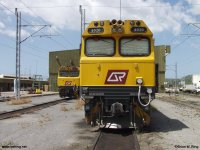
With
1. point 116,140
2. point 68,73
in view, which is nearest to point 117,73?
point 116,140

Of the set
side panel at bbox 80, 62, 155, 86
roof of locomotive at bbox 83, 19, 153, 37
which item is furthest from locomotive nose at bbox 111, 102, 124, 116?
roof of locomotive at bbox 83, 19, 153, 37

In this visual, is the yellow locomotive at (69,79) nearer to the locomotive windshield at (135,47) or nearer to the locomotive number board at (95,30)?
the locomotive number board at (95,30)

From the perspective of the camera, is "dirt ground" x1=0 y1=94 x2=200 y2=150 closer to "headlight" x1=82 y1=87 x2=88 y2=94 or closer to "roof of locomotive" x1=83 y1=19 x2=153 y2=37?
"headlight" x1=82 y1=87 x2=88 y2=94

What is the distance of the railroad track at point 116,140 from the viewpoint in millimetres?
10617

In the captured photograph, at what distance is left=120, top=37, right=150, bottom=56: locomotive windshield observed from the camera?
13.3 metres

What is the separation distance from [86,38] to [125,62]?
1.68 metres

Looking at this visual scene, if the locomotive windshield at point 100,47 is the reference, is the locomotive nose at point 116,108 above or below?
below

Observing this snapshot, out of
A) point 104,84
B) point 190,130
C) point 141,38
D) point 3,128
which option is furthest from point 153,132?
point 3,128

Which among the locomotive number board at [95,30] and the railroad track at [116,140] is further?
the locomotive number board at [95,30]

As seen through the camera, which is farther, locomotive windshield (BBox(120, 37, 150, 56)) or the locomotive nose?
locomotive windshield (BBox(120, 37, 150, 56))

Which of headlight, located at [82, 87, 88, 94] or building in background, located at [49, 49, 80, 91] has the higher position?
building in background, located at [49, 49, 80, 91]

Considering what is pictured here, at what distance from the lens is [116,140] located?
11898 mm

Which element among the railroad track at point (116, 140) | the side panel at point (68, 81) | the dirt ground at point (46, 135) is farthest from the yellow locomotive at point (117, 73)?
the side panel at point (68, 81)

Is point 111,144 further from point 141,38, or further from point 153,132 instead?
point 141,38
